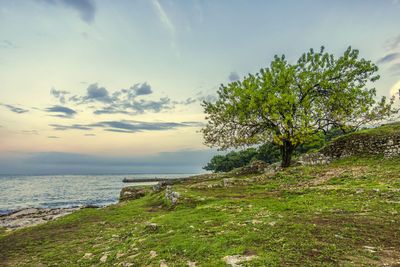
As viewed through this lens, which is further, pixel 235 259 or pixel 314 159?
pixel 314 159

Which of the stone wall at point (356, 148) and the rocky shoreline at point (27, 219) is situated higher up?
the stone wall at point (356, 148)

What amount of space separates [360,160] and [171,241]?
22.1m

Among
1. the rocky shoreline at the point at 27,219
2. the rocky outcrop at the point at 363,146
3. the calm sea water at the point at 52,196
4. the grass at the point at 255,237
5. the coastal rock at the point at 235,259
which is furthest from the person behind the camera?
the calm sea water at the point at 52,196

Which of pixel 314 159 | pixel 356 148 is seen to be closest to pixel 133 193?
pixel 314 159

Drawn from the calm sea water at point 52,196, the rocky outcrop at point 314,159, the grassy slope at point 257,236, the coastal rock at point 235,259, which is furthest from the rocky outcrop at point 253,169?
the calm sea water at point 52,196

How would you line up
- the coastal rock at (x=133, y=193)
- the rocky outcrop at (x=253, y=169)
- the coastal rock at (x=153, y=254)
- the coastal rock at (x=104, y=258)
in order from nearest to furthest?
the coastal rock at (x=153, y=254)
the coastal rock at (x=104, y=258)
the coastal rock at (x=133, y=193)
the rocky outcrop at (x=253, y=169)

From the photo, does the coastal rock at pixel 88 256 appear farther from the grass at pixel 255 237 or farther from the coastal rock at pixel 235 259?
the coastal rock at pixel 235 259

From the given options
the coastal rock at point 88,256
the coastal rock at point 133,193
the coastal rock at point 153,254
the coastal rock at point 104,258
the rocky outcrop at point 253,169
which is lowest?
the coastal rock at point 133,193

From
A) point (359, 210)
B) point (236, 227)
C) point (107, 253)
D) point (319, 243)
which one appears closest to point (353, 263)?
point (319, 243)

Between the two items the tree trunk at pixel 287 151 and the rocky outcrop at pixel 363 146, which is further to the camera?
the tree trunk at pixel 287 151

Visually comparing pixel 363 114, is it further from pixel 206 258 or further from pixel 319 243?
pixel 206 258

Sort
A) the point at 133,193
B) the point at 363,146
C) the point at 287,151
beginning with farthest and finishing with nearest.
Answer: the point at 133,193, the point at 287,151, the point at 363,146

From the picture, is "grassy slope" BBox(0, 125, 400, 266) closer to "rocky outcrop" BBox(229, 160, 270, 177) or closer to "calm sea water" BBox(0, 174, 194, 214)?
"rocky outcrop" BBox(229, 160, 270, 177)

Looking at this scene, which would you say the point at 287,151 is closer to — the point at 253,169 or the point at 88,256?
the point at 253,169
